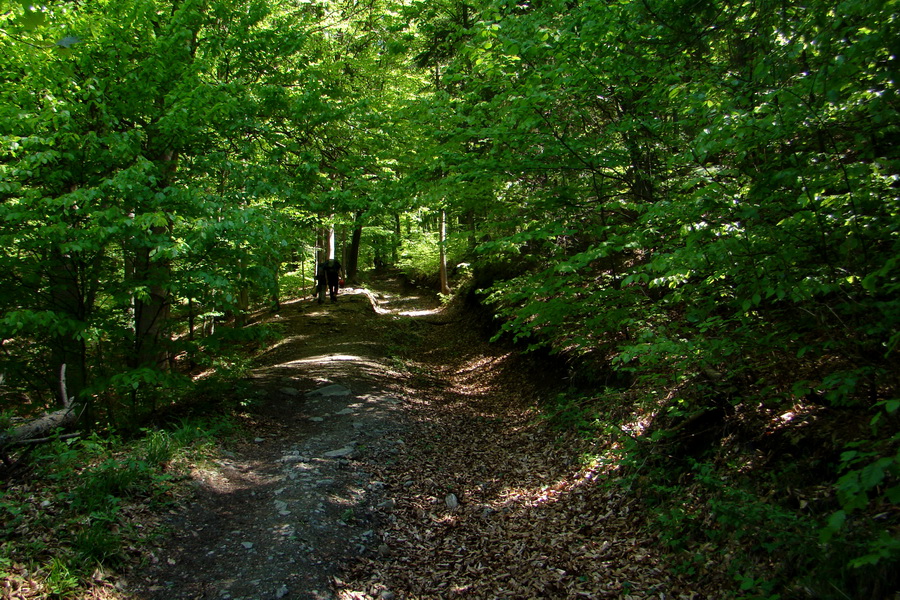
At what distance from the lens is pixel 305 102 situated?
313 inches

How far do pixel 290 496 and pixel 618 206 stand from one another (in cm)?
520

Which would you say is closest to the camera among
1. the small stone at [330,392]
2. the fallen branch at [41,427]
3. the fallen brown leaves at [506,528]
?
the fallen brown leaves at [506,528]

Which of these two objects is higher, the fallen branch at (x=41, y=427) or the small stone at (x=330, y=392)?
the fallen branch at (x=41, y=427)

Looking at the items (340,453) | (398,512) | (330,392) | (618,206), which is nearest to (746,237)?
(618,206)

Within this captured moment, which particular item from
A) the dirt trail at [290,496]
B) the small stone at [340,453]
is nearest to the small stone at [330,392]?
the dirt trail at [290,496]

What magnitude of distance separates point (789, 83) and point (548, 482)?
5102 millimetres

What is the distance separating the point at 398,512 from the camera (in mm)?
5855

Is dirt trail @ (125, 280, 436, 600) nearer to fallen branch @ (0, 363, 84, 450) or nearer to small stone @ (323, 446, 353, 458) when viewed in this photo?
small stone @ (323, 446, 353, 458)

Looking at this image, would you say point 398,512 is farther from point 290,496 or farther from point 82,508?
point 82,508

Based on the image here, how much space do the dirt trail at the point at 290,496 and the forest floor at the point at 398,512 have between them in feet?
0.06

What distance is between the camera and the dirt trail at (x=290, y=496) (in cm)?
424

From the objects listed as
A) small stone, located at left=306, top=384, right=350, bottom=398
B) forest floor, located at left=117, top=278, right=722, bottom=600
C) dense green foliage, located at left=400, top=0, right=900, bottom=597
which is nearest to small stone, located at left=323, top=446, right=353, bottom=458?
forest floor, located at left=117, top=278, right=722, bottom=600

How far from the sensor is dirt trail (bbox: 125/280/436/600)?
167 inches

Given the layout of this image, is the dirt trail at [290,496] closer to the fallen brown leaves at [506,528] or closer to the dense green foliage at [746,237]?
the fallen brown leaves at [506,528]
